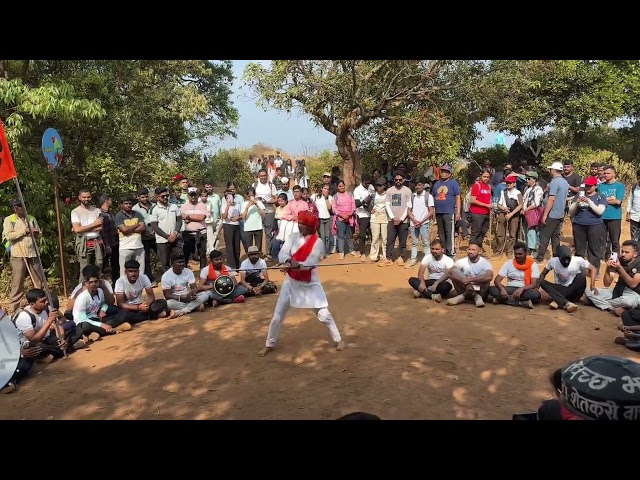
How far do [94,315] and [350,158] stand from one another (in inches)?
376

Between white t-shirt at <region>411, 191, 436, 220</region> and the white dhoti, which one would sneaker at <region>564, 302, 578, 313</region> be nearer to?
the white dhoti

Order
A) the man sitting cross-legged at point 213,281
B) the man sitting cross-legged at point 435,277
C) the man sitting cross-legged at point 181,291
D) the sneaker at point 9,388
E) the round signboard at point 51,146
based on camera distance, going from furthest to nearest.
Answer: the man sitting cross-legged at point 213,281
the man sitting cross-legged at point 435,277
the man sitting cross-legged at point 181,291
the round signboard at point 51,146
the sneaker at point 9,388

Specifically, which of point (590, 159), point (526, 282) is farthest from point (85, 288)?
point (590, 159)

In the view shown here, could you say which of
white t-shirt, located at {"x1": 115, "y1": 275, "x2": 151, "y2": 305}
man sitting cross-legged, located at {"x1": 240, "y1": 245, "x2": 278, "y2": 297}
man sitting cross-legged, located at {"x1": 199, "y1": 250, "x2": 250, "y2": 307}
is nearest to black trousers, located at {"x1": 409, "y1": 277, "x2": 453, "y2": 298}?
man sitting cross-legged, located at {"x1": 240, "y1": 245, "x2": 278, "y2": 297}

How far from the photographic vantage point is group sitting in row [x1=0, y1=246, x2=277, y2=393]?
5965 mm

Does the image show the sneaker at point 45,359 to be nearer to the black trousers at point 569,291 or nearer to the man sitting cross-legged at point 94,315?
the man sitting cross-legged at point 94,315

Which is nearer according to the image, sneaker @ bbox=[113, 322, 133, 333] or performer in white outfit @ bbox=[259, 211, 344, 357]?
performer in white outfit @ bbox=[259, 211, 344, 357]

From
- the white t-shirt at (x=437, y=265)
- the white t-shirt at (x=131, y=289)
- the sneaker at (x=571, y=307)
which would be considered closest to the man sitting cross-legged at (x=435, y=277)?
the white t-shirt at (x=437, y=265)

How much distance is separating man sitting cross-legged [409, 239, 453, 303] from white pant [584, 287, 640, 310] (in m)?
2.03

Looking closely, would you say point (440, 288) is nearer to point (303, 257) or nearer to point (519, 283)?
point (519, 283)

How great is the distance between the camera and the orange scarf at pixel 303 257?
593 centimetres

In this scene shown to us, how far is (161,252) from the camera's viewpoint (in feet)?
30.1

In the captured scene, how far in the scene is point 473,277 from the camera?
25.2 ft

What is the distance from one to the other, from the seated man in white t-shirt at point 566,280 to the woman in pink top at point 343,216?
15.5ft
